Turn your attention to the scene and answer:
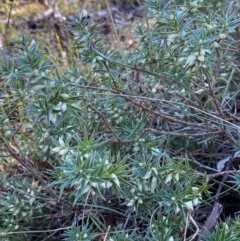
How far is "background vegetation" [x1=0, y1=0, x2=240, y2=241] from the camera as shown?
1.03m

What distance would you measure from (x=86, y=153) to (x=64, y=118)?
14 centimetres

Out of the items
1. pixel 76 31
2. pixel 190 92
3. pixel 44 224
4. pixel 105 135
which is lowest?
pixel 44 224

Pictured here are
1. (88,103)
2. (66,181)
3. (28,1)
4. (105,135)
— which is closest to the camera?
(66,181)

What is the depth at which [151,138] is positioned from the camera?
123cm

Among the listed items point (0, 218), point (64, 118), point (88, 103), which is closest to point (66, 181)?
point (64, 118)

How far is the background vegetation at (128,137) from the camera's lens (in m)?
1.03

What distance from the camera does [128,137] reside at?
4.05 ft

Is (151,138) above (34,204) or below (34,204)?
above

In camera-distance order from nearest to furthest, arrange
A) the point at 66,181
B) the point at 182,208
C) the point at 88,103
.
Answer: the point at 66,181 → the point at 182,208 → the point at 88,103

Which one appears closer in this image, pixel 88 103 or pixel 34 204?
pixel 88 103

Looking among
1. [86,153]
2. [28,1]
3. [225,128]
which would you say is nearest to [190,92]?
[225,128]

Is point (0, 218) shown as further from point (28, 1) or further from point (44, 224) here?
point (28, 1)

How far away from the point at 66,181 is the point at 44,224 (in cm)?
57

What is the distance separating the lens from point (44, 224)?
1.43m
